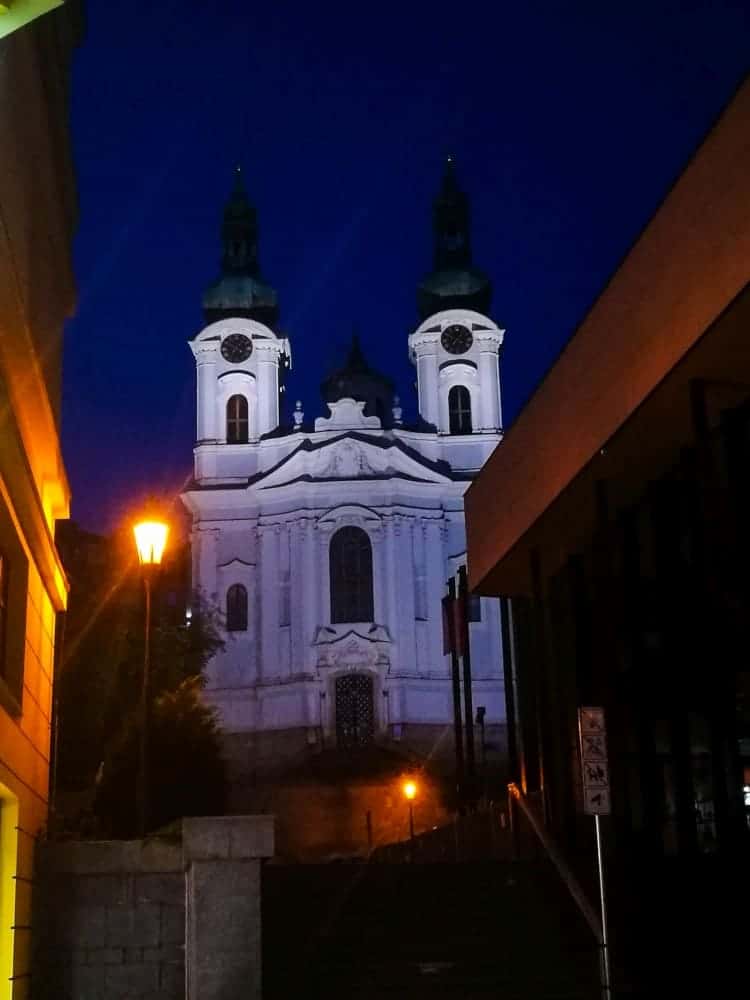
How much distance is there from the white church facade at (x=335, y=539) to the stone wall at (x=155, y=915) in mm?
40618

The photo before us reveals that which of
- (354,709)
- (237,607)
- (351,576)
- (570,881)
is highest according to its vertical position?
(351,576)

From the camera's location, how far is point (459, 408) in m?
60.8

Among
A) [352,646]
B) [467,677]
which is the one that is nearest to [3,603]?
[467,677]

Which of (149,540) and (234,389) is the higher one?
(234,389)

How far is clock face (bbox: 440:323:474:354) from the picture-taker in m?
60.8

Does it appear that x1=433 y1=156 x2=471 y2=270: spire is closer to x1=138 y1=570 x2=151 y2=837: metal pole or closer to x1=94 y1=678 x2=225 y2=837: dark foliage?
x1=94 y1=678 x2=225 y2=837: dark foliage

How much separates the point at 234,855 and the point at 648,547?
1132cm

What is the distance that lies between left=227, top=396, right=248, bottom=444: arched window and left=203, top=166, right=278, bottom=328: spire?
4.25 metres

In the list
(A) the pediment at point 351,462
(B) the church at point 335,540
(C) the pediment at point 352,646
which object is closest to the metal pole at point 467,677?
(B) the church at point 335,540

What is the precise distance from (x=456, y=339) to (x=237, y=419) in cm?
1065

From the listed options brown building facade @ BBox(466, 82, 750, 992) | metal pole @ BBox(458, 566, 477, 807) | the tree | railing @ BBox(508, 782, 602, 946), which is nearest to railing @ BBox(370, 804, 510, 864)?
brown building facade @ BBox(466, 82, 750, 992)

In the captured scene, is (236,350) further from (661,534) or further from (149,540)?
(149,540)

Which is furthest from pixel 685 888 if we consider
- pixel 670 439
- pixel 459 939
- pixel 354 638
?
pixel 354 638

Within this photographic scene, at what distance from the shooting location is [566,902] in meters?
15.1
